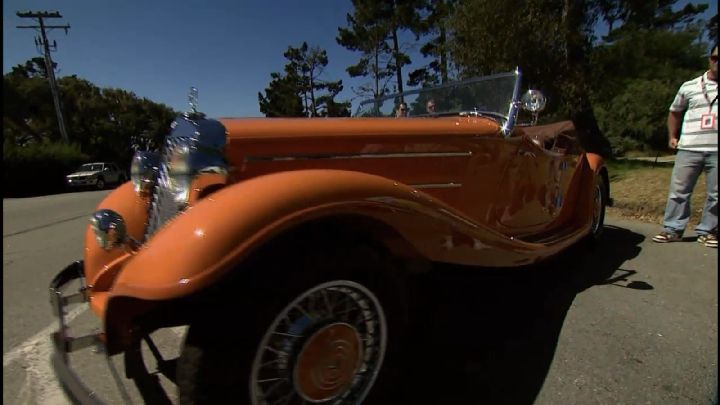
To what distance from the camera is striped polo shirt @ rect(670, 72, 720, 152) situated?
3.99 m

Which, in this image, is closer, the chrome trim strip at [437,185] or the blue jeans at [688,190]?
the chrome trim strip at [437,185]

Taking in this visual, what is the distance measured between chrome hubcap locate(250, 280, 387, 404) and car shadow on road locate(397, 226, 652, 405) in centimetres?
27

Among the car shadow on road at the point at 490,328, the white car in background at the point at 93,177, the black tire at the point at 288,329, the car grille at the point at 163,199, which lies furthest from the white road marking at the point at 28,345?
the white car in background at the point at 93,177

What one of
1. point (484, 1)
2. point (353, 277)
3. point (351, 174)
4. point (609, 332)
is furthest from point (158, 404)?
point (484, 1)

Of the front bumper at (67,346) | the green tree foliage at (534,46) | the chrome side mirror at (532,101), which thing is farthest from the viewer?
the green tree foliage at (534,46)

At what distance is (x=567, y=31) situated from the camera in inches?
418

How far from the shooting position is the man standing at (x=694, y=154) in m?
4.02

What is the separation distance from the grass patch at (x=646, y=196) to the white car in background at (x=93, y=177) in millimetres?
21996

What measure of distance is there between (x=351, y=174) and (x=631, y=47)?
21.8m

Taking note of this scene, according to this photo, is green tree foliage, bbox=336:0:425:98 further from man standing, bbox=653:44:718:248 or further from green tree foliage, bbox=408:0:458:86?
man standing, bbox=653:44:718:248

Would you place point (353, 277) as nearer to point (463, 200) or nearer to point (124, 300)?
point (124, 300)

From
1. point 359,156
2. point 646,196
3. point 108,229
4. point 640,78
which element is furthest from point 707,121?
point 640,78

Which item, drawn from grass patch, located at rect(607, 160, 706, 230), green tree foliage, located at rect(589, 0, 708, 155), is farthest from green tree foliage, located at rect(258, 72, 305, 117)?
grass patch, located at rect(607, 160, 706, 230)

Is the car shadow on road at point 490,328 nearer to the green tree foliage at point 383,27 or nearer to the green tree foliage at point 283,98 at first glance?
the green tree foliage at point 383,27
